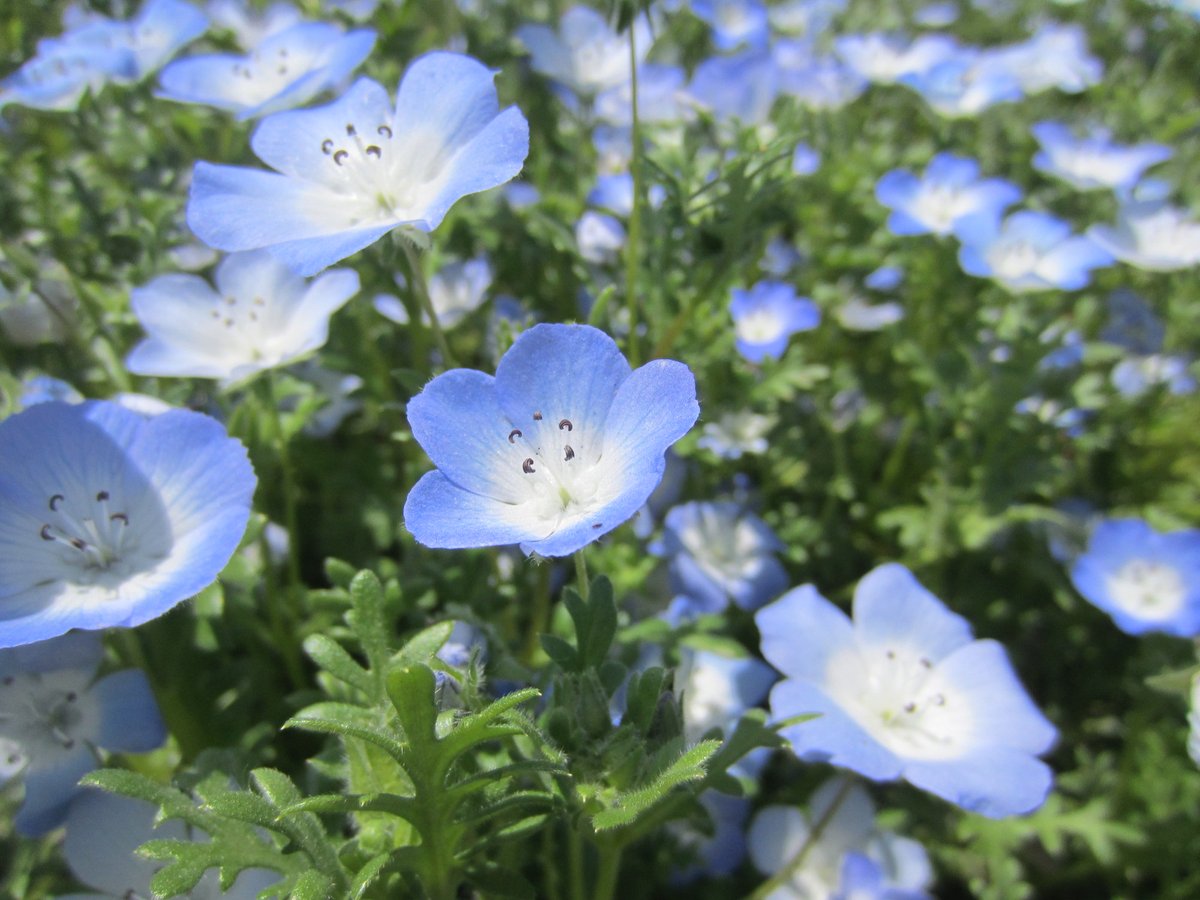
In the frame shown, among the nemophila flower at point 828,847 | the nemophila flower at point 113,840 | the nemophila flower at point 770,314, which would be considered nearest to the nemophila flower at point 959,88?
the nemophila flower at point 770,314

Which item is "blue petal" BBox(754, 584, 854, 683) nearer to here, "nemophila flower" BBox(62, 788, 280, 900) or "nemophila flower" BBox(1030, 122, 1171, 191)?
"nemophila flower" BBox(62, 788, 280, 900)

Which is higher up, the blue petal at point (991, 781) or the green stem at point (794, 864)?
the blue petal at point (991, 781)

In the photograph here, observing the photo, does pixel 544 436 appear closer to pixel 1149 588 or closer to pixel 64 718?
pixel 64 718

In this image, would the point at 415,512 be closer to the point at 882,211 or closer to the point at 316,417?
the point at 316,417

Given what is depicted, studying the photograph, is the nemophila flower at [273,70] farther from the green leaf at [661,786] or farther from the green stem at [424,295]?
the green leaf at [661,786]

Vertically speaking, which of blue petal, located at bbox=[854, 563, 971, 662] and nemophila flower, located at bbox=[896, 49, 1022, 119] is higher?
nemophila flower, located at bbox=[896, 49, 1022, 119]


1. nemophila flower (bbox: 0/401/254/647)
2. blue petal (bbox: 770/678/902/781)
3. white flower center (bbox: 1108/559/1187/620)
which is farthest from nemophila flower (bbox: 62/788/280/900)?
white flower center (bbox: 1108/559/1187/620)
